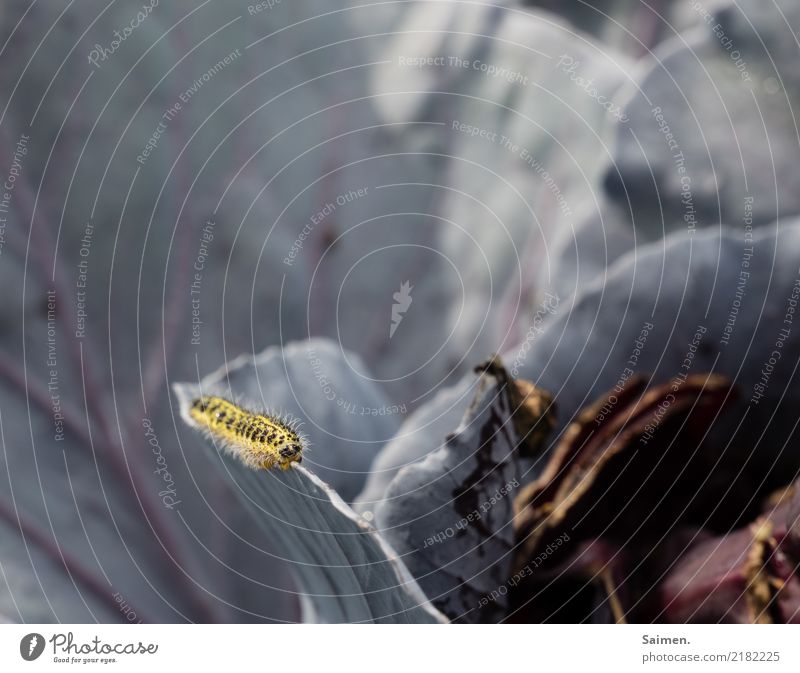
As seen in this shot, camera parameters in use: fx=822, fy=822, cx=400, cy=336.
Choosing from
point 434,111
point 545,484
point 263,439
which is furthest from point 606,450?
point 434,111

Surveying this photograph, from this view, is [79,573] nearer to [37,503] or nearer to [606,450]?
[37,503]

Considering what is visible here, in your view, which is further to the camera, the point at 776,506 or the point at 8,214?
the point at 8,214
